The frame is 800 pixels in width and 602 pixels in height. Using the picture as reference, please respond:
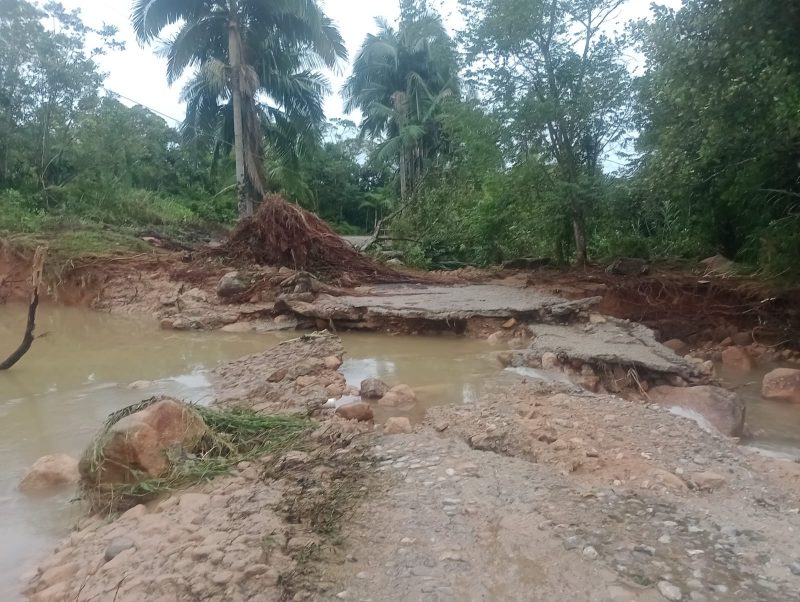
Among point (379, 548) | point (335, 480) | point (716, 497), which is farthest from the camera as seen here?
point (335, 480)

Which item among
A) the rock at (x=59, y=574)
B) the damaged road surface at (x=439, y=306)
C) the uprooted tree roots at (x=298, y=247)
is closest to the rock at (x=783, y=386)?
the damaged road surface at (x=439, y=306)

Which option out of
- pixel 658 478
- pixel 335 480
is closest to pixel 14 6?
pixel 335 480

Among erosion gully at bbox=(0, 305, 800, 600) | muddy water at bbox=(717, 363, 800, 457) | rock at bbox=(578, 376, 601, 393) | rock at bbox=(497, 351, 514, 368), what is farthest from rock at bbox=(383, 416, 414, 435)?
muddy water at bbox=(717, 363, 800, 457)

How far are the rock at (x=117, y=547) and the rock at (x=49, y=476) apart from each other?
1.03 meters

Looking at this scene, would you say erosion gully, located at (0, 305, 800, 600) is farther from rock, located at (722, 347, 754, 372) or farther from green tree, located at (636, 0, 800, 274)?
green tree, located at (636, 0, 800, 274)

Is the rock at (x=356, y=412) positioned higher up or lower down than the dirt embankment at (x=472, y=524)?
higher up

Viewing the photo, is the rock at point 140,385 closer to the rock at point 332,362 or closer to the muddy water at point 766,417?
the rock at point 332,362

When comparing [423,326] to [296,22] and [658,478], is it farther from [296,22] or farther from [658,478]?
[296,22]

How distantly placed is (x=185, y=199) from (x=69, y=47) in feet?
35.5

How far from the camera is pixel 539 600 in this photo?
7.19 ft

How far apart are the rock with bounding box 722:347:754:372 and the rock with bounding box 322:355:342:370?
415cm

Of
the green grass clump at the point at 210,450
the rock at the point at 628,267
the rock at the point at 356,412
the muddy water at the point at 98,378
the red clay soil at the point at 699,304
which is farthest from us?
the rock at the point at 628,267

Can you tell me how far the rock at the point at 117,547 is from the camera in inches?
105

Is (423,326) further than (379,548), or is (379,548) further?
(423,326)
